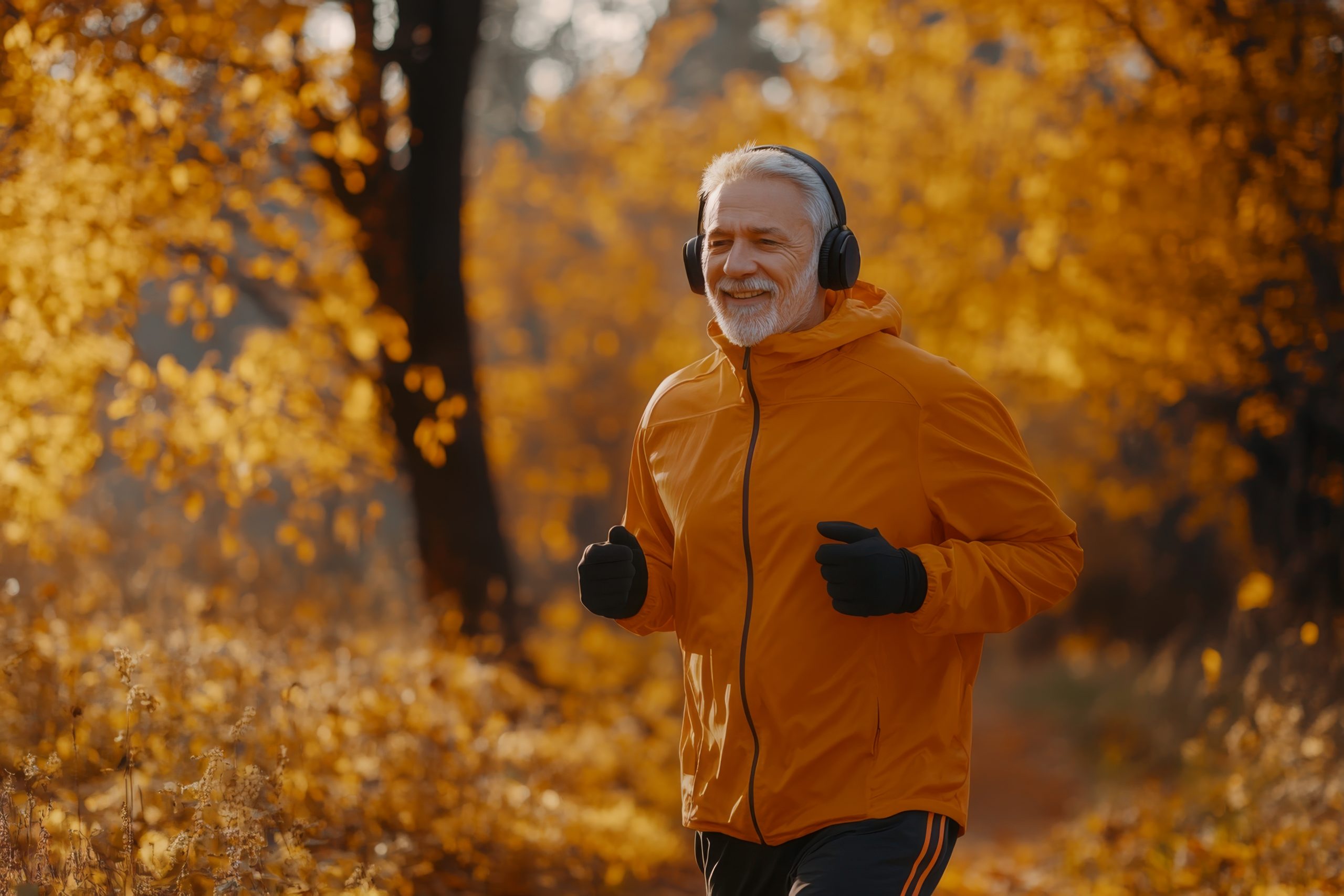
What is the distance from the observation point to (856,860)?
2551 millimetres

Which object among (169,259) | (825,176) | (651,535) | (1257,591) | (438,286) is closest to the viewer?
(825,176)

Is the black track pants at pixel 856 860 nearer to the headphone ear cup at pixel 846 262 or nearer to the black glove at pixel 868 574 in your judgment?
the black glove at pixel 868 574

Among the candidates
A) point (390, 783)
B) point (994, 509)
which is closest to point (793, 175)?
point (994, 509)

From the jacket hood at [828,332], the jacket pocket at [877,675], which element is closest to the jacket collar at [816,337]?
the jacket hood at [828,332]

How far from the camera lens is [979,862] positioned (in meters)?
7.84

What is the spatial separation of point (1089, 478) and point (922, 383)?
449 inches

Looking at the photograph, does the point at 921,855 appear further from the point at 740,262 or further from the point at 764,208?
the point at 764,208

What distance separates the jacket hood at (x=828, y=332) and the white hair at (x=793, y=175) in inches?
6.5

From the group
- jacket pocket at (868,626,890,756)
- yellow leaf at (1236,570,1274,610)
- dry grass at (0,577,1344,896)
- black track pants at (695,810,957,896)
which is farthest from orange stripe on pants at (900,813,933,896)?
yellow leaf at (1236,570,1274,610)

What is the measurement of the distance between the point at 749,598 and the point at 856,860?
0.61 m

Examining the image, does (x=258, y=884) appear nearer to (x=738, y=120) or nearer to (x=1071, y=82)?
(x=1071, y=82)

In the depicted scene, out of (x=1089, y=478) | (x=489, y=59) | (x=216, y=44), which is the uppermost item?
(x=489, y=59)

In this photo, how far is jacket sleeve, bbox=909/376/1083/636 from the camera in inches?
104

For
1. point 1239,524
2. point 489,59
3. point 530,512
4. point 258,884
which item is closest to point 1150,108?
point 1239,524
